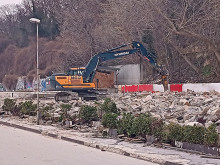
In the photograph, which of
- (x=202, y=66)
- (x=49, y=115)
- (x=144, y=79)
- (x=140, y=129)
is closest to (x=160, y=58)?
(x=144, y=79)

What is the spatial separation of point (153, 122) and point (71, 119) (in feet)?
20.6

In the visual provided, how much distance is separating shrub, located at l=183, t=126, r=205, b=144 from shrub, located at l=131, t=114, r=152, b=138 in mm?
1495

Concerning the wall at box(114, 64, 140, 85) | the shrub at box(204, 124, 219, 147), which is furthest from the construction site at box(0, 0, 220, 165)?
the wall at box(114, 64, 140, 85)

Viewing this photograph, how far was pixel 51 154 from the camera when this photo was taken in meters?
9.59

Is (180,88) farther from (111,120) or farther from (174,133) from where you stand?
(174,133)

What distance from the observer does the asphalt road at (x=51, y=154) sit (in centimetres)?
860

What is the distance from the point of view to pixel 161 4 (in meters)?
36.2

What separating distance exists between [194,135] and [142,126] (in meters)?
2.05

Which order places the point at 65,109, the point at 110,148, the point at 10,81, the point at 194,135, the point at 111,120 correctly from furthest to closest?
the point at 10,81
the point at 65,109
the point at 111,120
the point at 110,148
the point at 194,135

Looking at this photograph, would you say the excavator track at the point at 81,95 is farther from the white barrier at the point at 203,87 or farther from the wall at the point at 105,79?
the white barrier at the point at 203,87

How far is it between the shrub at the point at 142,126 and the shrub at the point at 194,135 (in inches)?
58.9

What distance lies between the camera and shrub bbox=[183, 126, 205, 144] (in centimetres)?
940

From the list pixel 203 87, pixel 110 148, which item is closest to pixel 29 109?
pixel 110 148

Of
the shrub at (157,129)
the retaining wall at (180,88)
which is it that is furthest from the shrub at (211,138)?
the retaining wall at (180,88)
